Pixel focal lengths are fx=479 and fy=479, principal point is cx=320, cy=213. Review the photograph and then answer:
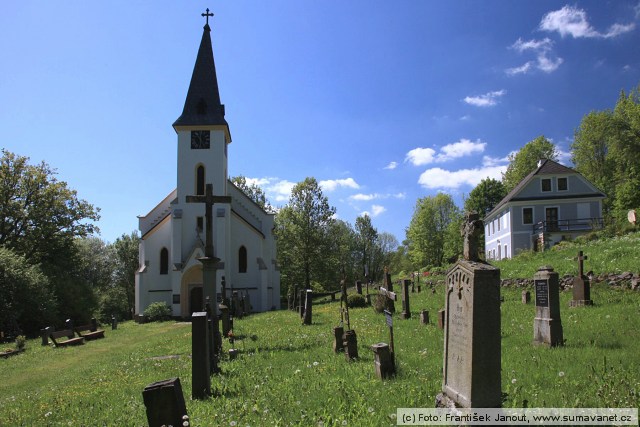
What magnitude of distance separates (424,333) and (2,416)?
829 centimetres

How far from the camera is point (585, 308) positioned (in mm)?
12500

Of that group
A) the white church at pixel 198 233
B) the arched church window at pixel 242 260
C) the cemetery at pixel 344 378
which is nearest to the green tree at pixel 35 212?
the white church at pixel 198 233

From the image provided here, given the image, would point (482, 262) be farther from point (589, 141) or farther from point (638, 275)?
point (589, 141)

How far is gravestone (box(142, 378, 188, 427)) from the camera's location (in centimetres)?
547

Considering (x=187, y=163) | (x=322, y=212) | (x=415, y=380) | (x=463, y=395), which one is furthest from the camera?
(x=322, y=212)

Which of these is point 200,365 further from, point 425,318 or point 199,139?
point 199,139

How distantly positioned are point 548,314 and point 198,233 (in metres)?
29.4

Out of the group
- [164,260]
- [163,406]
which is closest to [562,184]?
[164,260]

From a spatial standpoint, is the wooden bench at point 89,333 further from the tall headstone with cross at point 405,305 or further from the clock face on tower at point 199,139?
the clock face on tower at point 199,139

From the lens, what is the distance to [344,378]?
7105 mm

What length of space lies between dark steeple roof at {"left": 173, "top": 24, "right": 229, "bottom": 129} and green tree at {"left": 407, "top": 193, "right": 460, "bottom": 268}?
39.8 meters

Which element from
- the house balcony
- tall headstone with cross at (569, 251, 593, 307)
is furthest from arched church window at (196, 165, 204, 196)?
tall headstone with cross at (569, 251, 593, 307)

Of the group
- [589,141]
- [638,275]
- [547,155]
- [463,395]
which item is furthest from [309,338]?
[547,155]

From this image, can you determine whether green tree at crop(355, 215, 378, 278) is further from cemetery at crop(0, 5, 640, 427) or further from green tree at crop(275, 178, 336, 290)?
cemetery at crop(0, 5, 640, 427)
